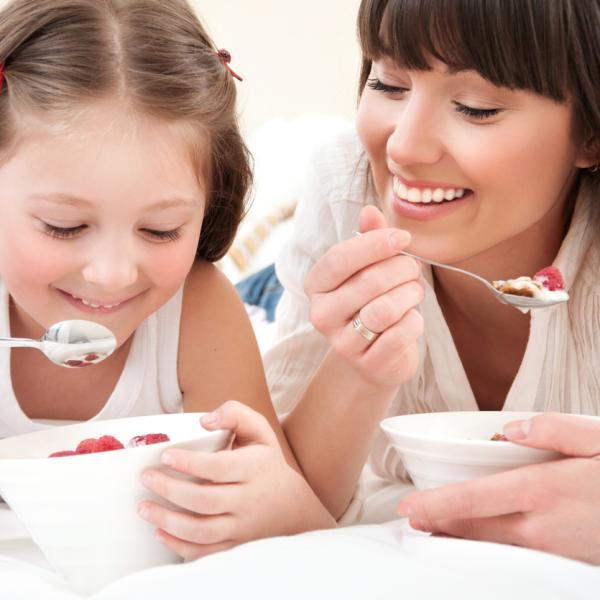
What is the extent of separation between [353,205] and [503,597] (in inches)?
32.5

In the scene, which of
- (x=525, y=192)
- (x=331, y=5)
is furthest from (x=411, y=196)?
(x=331, y=5)

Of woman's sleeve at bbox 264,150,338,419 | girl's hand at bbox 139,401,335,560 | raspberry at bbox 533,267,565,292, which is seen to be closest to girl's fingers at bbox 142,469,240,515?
girl's hand at bbox 139,401,335,560

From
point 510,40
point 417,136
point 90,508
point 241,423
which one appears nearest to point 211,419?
point 241,423

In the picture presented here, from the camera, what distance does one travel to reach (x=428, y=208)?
1.16 m

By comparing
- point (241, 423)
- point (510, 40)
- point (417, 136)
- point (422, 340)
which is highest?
point (510, 40)

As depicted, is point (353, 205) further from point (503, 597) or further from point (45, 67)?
point (503, 597)

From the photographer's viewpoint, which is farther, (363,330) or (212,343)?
(212,343)

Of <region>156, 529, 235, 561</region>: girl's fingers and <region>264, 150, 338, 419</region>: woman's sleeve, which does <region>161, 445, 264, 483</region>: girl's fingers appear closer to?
<region>156, 529, 235, 561</region>: girl's fingers

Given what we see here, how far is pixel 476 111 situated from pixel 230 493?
0.53 meters

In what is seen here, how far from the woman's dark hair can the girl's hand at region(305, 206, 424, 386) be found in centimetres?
20

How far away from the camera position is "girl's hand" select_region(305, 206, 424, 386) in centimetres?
105

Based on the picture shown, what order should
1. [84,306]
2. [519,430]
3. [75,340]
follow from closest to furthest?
[519,430]
[75,340]
[84,306]

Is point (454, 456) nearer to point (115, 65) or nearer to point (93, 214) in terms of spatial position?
point (93, 214)

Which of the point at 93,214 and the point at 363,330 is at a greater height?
the point at 93,214
